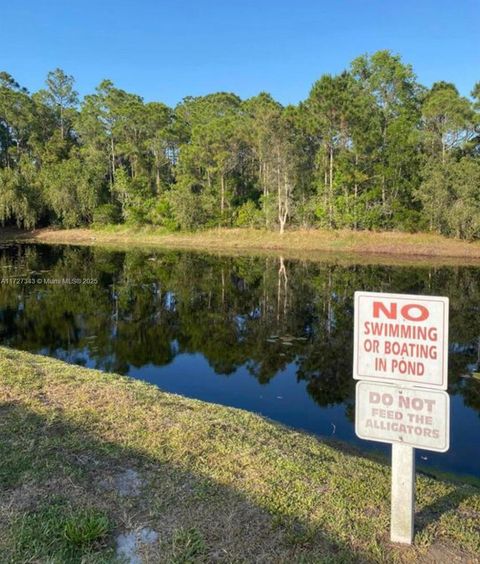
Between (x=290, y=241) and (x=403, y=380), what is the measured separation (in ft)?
109

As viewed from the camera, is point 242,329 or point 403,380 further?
point 242,329

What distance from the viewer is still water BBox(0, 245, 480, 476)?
27.6 ft

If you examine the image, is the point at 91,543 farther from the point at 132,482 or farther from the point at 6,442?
the point at 6,442

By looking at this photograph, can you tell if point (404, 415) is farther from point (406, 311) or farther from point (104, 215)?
point (104, 215)

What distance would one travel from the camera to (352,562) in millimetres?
2914

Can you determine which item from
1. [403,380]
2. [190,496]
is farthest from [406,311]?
[190,496]

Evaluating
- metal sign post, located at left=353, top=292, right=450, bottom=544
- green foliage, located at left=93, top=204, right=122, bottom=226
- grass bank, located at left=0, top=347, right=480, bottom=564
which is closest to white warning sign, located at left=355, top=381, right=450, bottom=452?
metal sign post, located at left=353, top=292, right=450, bottom=544

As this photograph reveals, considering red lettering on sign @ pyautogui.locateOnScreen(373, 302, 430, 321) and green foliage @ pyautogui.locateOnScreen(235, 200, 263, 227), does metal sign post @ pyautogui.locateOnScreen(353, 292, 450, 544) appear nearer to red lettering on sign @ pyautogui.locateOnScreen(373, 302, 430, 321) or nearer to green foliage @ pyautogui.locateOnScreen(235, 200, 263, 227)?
red lettering on sign @ pyautogui.locateOnScreen(373, 302, 430, 321)

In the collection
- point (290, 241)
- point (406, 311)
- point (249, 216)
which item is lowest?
point (406, 311)

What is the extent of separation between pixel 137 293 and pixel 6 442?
47.1ft

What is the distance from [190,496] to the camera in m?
3.55

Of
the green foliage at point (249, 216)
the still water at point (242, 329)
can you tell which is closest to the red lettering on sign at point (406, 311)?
the still water at point (242, 329)

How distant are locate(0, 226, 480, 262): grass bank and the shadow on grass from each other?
27.9m

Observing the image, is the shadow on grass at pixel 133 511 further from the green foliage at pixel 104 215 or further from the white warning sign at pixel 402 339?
the green foliage at pixel 104 215
